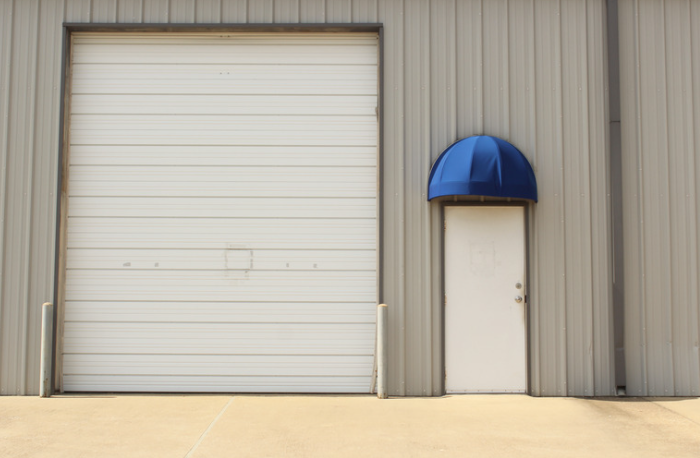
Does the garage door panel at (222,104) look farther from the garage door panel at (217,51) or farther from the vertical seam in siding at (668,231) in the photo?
the vertical seam in siding at (668,231)

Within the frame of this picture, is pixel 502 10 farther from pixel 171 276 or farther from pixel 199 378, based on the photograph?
pixel 199 378

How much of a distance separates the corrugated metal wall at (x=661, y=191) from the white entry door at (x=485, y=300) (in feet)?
4.29

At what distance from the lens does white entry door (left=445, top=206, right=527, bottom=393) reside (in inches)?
257

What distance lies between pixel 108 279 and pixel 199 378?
162 cm

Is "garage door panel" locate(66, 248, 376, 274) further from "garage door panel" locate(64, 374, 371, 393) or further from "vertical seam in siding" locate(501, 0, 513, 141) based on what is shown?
"vertical seam in siding" locate(501, 0, 513, 141)

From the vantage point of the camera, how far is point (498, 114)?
6715 millimetres

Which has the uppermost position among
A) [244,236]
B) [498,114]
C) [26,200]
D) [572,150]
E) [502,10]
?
[502,10]

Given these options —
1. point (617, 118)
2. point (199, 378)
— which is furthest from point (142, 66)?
point (617, 118)

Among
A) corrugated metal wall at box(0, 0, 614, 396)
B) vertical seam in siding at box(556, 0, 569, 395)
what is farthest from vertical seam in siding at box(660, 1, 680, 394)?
vertical seam in siding at box(556, 0, 569, 395)

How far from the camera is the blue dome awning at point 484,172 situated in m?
6.08

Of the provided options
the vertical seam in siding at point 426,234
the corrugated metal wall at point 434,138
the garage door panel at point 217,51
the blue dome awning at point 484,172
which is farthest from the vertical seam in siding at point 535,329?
the garage door panel at point 217,51

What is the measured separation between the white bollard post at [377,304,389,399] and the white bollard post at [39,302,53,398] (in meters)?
3.73

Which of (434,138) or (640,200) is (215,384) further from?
(640,200)

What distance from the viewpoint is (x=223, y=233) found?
6762 mm
